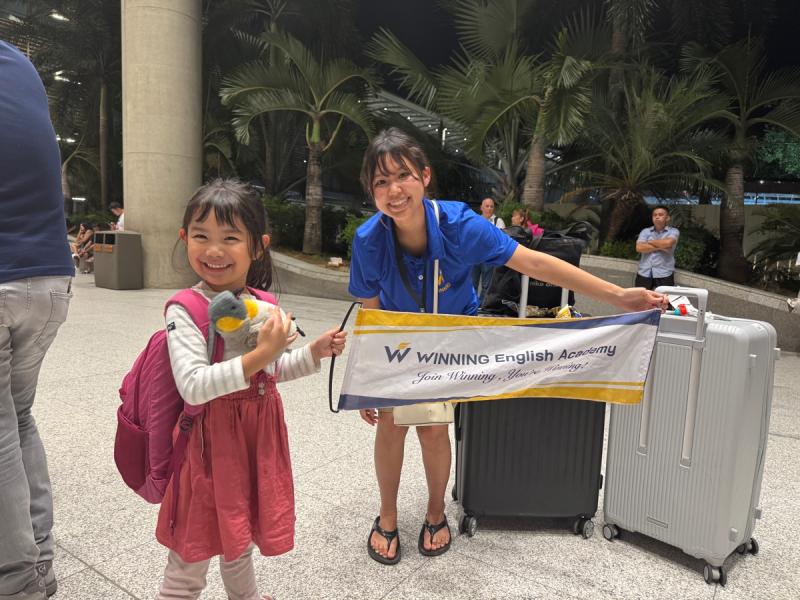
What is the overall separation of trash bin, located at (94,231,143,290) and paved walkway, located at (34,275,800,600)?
704 centimetres

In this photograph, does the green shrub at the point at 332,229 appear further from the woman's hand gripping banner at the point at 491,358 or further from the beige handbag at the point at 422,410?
the woman's hand gripping banner at the point at 491,358

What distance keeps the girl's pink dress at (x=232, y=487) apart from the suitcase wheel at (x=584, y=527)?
130 cm

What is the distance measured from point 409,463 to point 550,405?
0.95 metres

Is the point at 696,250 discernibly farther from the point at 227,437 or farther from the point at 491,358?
the point at 227,437

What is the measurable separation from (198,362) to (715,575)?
72.8 inches

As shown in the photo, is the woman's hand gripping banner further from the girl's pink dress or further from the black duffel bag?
the black duffel bag

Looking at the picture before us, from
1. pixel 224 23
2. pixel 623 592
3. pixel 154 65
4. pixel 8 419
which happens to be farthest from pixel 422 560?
pixel 224 23

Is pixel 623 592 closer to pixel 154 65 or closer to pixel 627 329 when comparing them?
pixel 627 329

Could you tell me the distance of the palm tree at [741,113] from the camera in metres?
8.12

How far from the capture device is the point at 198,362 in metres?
1.19

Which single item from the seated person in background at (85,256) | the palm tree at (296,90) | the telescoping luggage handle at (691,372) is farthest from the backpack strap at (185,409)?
the seated person in background at (85,256)

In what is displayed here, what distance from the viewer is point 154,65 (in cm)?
948

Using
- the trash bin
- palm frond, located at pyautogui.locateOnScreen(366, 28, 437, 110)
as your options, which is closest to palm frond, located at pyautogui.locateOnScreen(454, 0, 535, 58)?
palm frond, located at pyautogui.locateOnScreen(366, 28, 437, 110)

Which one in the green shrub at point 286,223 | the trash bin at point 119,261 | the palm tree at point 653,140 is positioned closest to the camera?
the palm tree at point 653,140
